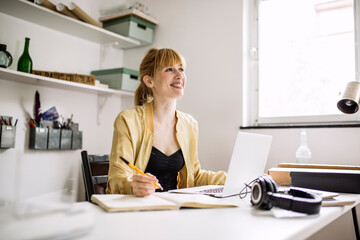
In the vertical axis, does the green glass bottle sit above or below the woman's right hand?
above

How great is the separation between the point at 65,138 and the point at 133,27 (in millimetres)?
1086

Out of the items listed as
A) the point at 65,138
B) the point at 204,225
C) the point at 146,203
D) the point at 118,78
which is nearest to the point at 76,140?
the point at 65,138

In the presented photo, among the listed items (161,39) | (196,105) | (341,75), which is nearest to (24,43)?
(161,39)

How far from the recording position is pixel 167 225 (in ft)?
2.12

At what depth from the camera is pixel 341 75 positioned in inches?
84.5

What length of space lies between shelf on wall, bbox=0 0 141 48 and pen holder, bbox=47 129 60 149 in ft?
2.60

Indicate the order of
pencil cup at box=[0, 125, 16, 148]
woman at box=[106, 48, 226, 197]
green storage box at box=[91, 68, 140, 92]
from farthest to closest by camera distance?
1. green storage box at box=[91, 68, 140, 92]
2. pencil cup at box=[0, 125, 16, 148]
3. woman at box=[106, 48, 226, 197]

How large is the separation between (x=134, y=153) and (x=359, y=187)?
3.07 feet

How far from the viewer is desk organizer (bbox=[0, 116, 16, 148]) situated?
1983mm

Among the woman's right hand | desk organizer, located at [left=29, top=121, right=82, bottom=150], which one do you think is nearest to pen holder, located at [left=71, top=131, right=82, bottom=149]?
desk organizer, located at [left=29, top=121, right=82, bottom=150]

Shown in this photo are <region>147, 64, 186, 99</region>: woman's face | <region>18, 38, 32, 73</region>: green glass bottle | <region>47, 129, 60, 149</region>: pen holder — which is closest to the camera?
<region>147, 64, 186, 99</region>: woman's face

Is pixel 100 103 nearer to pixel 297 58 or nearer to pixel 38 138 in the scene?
pixel 38 138

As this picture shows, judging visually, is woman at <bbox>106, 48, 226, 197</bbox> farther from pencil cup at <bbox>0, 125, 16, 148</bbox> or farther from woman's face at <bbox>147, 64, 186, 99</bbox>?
pencil cup at <bbox>0, 125, 16, 148</bbox>

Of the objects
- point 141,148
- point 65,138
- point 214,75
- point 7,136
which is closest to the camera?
point 141,148
